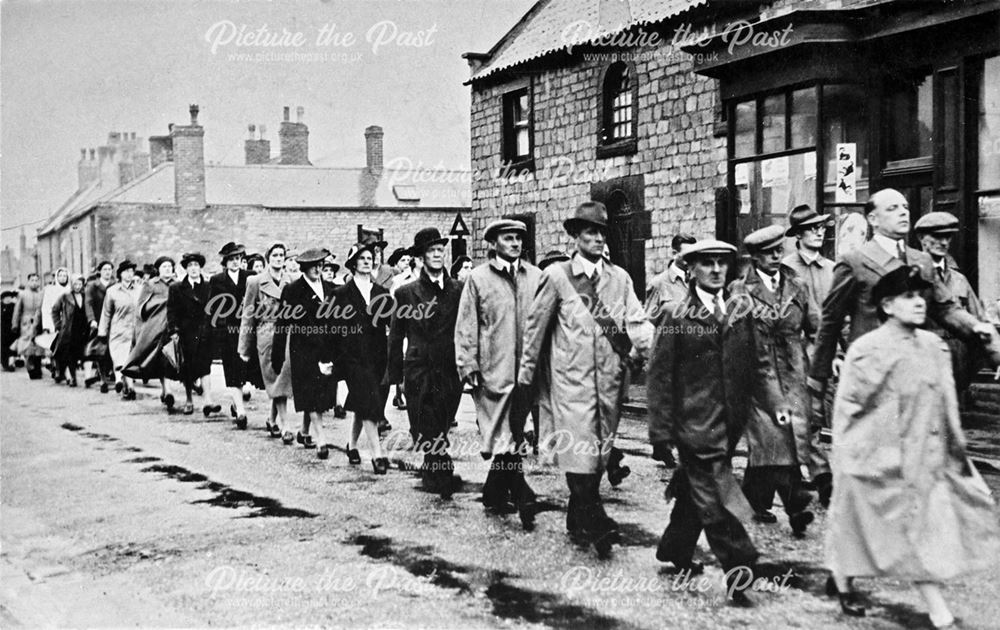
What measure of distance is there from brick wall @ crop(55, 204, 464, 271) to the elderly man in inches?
1379

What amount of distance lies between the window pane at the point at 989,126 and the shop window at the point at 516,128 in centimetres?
1271

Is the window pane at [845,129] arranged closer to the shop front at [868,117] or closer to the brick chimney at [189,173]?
the shop front at [868,117]

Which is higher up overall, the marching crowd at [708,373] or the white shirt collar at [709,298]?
the white shirt collar at [709,298]

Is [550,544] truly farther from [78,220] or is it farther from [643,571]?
[78,220]

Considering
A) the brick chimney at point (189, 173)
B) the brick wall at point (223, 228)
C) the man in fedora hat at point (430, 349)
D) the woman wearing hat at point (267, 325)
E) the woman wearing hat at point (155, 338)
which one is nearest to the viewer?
the man in fedora hat at point (430, 349)

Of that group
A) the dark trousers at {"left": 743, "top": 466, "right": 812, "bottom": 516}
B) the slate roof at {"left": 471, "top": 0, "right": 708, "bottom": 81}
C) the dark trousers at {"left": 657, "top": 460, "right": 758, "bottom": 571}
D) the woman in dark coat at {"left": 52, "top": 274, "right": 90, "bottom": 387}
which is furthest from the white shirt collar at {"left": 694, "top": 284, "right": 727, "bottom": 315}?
the woman in dark coat at {"left": 52, "top": 274, "right": 90, "bottom": 387}

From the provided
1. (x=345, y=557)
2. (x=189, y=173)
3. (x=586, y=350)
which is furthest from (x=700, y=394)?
(x=189, y=173)

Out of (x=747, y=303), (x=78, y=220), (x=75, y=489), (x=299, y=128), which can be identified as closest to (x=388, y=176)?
(x=299, y=128)

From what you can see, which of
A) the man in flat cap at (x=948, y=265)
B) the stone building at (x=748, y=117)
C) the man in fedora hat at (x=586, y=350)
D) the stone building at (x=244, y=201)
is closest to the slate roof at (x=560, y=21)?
the stone building at (x=748, y=117)

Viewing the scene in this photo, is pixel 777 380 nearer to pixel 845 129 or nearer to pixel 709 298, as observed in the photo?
pixel 709 298

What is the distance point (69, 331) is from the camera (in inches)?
680

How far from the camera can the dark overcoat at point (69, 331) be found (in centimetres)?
1717

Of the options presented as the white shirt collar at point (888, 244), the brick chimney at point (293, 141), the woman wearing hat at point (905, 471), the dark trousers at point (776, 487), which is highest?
the brick chimney at point (293, 141)

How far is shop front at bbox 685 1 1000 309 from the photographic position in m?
11.0
